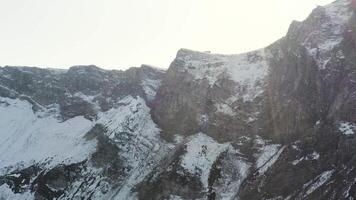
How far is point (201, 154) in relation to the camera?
324ft

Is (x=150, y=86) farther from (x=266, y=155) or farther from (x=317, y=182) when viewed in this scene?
(x=317, y=182)

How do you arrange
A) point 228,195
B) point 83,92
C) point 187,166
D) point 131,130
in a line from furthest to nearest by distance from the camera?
1. point 83,92
2. point 131,130
3. point 187,166
4. point 228,195

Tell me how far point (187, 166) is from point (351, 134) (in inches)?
1072

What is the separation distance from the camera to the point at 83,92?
443ft

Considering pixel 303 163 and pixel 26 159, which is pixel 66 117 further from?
pixel 303 163

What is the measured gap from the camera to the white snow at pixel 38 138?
111 metres

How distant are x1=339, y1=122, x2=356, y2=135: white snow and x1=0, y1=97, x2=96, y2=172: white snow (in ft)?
150

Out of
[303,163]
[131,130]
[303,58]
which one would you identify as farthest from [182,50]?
[303,163]

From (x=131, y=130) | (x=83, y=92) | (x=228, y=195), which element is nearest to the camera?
(x=228, y=195)

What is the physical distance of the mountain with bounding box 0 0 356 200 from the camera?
277 ft

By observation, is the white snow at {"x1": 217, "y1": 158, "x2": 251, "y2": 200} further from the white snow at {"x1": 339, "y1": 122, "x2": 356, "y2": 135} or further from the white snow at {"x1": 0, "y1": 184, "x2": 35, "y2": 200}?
the white snow at {"x1": 0, "y1": 184, "x2": 35, "y2": 200}

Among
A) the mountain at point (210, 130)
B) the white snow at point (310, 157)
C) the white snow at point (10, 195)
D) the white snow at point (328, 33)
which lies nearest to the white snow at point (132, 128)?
the mountain at point (210, 130)

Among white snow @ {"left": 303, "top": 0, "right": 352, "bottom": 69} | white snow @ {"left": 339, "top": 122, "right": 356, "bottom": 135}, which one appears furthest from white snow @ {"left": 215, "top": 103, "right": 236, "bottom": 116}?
white snow @ {"left": 339, "top": 122, "right": 356, "bottom": 135}

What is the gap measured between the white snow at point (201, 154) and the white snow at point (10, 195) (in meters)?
27.5
